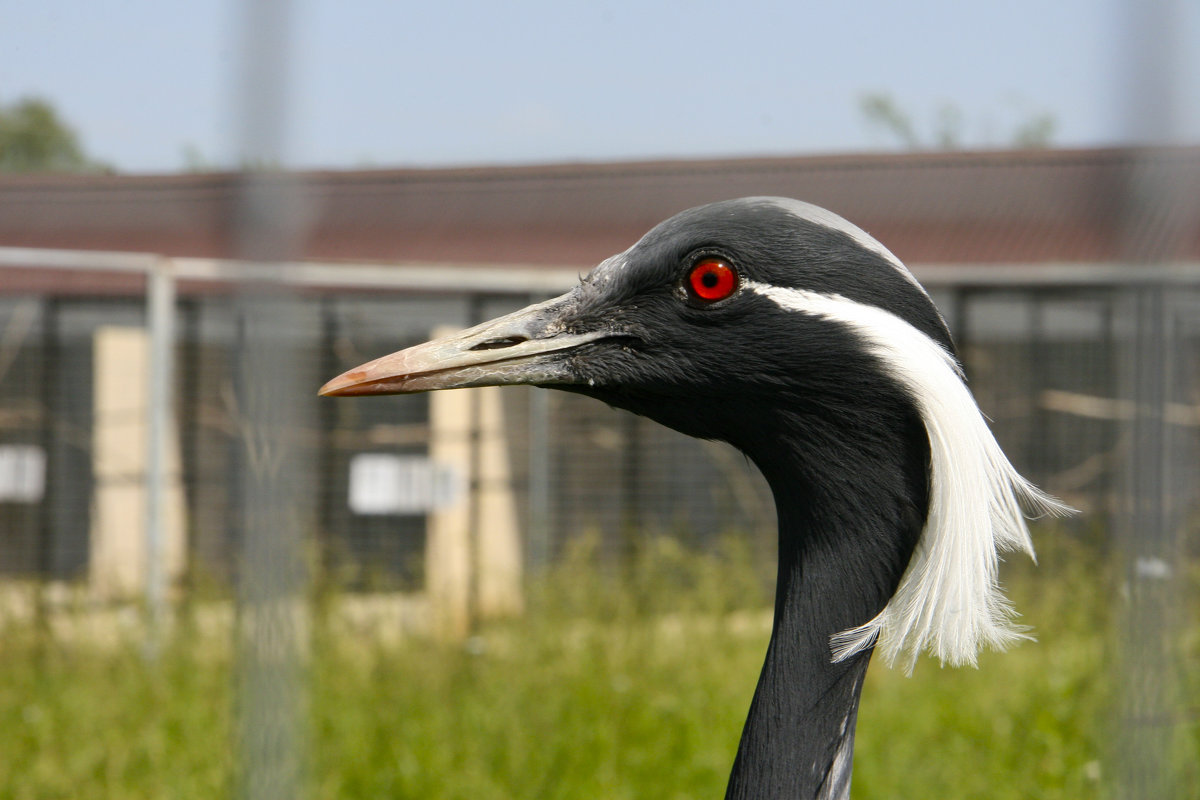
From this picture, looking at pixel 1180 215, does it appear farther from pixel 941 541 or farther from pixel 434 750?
pixel 434 750

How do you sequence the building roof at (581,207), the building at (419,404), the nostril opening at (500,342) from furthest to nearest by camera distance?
the building at (419,404) → the building roof at (581,207) → the nostril opening at (500,342)

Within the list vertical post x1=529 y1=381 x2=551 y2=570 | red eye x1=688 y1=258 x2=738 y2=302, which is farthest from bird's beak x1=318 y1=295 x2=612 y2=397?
vertical post x1=529 y1=381 x2=551 y2=570

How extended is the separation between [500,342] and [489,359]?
0.04 metres

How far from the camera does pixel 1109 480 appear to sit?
5.47m

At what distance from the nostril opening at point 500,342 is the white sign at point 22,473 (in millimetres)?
4690

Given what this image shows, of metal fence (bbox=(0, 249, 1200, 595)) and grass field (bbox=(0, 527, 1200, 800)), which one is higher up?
metal fence (bbox=(0, 249, 1200, 595))

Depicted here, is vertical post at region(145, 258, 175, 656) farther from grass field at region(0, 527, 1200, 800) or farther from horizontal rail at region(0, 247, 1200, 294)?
grass field at region(0, 527, 1200, 800)

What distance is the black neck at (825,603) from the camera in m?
1.41

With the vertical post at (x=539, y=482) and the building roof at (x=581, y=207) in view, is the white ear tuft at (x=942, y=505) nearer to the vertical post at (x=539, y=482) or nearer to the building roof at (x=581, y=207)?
the building roof at (x=581, y=207)

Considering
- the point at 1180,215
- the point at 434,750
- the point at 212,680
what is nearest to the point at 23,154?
the point at 212,680

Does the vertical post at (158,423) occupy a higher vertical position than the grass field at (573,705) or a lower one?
higher

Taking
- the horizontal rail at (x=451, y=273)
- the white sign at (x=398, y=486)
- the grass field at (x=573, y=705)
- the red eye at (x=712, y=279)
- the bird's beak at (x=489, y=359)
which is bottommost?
the grass field at (x=573, y=705)

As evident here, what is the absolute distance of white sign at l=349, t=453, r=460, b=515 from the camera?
5.58 meters

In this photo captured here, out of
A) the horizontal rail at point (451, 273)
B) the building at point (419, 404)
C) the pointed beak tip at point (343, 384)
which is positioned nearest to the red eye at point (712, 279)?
the pointed beak tip at point (343, 384)
